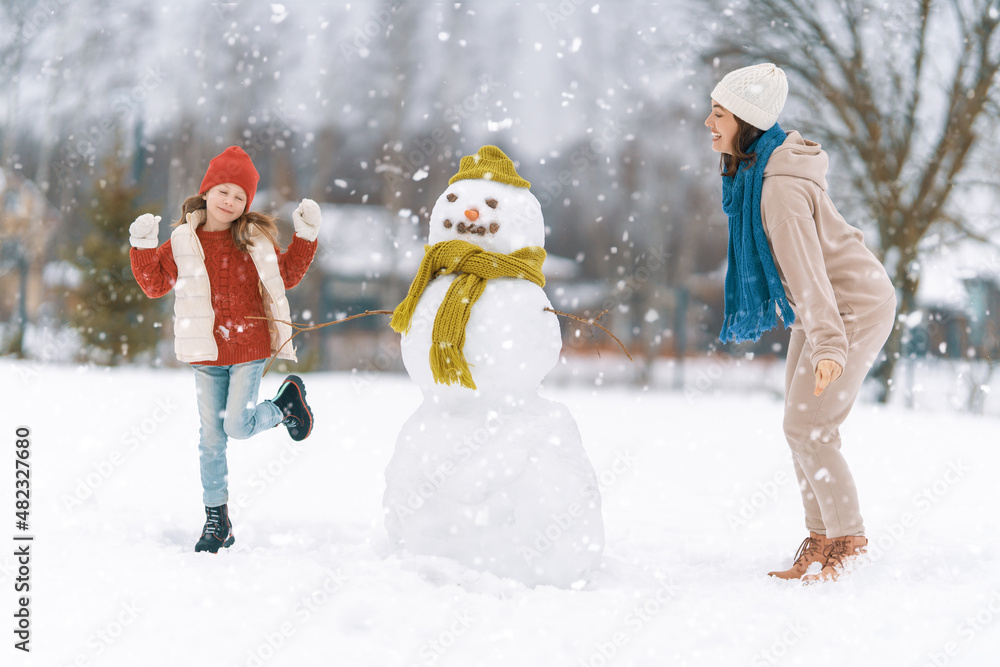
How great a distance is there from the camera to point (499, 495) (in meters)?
2.61

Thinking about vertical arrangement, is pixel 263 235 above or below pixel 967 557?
above

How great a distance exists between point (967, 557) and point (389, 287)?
10088 millimetres

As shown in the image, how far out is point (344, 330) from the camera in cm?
1327

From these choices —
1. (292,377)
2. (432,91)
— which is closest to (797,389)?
(292,377)

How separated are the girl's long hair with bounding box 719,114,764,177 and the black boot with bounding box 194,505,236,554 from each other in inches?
103

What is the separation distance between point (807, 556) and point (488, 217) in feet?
6.36

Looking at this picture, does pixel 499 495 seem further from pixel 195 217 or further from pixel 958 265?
pixel 958 265

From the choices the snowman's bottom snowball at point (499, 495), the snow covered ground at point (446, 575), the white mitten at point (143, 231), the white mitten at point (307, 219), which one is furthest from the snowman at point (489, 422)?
the white mitten at point (143, 231)

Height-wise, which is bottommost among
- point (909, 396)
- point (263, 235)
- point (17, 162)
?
point (909, 396)

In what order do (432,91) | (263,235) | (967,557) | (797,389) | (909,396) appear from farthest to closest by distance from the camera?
(432,91) → (909,396) → (967,557) → (263,235) → (797,389)

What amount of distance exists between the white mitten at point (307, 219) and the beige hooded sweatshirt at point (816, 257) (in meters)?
1.87

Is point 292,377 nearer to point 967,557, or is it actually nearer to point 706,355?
point 967,557

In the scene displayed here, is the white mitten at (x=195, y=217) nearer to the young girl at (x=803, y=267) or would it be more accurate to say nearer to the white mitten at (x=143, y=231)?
the white mitten at (x=143, y=231)

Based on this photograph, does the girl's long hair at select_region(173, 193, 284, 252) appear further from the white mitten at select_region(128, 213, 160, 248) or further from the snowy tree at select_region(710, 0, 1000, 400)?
the snowy tree at select_region(710, 0, 1000, 400)
